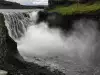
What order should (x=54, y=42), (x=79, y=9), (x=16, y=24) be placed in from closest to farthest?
(x=54, y=42) → (x=16, y=24) → (x=79, y=9)

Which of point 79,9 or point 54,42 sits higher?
point 79,9

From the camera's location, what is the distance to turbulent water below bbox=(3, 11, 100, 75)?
32781 mm

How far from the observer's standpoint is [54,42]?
155ft

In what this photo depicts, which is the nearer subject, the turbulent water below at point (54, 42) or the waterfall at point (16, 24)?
the turbulent water below at point (54, 42)

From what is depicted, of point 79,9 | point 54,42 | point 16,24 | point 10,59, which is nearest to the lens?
point 10,59

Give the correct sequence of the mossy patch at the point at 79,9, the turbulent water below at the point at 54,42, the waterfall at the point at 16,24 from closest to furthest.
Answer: the turbulent water below at the point at 54,42, the waterfall at the point at 16,24, the mossy patch at the point at 79,9

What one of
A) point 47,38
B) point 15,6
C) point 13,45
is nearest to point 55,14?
point 47,38

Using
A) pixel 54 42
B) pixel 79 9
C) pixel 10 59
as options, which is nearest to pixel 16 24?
pixel 54 42

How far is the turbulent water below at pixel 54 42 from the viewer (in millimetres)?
32781

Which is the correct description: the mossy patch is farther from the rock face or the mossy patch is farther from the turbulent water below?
the rock face

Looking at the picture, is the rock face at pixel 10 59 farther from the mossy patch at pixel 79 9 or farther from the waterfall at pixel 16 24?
A: the mossy patch at pixel 79 9

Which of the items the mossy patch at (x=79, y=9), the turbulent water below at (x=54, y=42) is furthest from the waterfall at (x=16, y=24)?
the mossy patch at (x=79, y=9)

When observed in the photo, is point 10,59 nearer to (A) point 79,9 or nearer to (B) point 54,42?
(B) point 54,42

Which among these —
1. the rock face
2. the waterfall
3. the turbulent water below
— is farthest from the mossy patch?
the rock face
